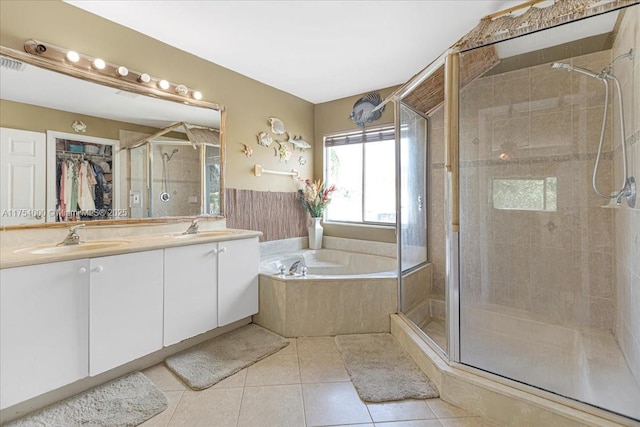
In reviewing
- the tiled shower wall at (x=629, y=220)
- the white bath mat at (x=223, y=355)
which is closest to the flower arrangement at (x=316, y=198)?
the white bath mat at (x=223, y=355)

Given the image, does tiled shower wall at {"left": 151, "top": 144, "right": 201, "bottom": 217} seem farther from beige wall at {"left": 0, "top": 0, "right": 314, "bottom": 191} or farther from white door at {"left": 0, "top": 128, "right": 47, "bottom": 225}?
white door at {"left": 0, "top": 128, "right": 47, "bottom": 225}

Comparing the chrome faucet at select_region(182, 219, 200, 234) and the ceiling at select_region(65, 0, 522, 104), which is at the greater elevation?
the ceiling at select_region(65, 0, 522, 104)

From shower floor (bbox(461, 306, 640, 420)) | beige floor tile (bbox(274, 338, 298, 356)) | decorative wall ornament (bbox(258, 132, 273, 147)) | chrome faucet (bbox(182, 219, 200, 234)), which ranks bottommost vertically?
beige floor tile (bbox(274, 338, 298, 356))

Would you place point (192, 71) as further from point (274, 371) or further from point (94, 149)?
point (274, 371)

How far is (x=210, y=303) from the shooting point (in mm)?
2113

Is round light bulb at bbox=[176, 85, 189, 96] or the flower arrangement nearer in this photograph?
round light bulb at bbox=[176, 85, 189, 96]

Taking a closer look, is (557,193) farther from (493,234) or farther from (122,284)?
(122,284)

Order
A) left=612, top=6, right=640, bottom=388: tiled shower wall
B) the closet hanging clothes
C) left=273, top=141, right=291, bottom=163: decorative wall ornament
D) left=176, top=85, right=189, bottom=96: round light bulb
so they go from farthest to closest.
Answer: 1. left=273, top=141, right=291, bottom=163: decorative wall ornament
2. left=176, top=85, right=189, bottom=96: round light bulb
3. the closet hanging clothes
4. left=612, top=6, right=640, bottom=388: tiled shower wall

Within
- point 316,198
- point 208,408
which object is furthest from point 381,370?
point 316,198

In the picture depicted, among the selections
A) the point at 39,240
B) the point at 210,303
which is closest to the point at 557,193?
the point at 210,303

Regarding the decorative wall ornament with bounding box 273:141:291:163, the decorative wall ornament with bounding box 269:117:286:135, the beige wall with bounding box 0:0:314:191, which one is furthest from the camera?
the decorative wall ornament with bounding box 273:141:291:163

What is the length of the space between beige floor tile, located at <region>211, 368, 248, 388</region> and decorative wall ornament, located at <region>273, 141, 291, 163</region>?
2.23 metres

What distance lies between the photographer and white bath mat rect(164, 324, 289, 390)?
1781 millimetres

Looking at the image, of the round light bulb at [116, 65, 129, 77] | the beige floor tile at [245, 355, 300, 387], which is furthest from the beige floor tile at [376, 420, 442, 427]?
the round light bulb at [116, 65, 129, 77]
